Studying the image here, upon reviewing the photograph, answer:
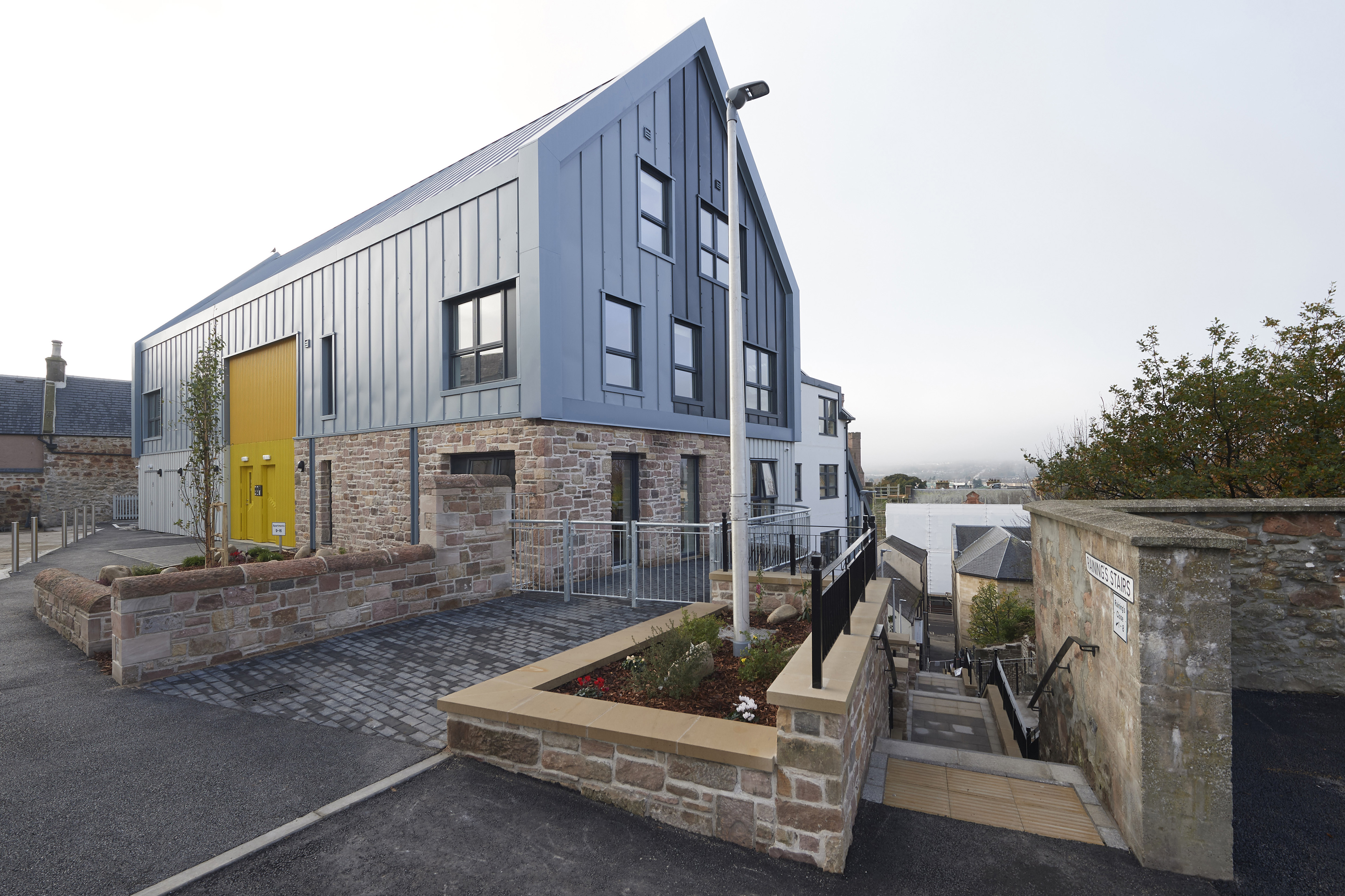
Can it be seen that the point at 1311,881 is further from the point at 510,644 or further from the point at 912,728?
the point at 510,644

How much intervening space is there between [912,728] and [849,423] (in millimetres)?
19896

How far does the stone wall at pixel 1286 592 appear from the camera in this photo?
532 centimetres

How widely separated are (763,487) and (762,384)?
10.2 ft

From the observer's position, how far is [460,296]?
11.9 m

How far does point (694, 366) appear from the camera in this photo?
14.6m

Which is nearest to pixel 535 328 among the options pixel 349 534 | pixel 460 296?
pixel 460 296

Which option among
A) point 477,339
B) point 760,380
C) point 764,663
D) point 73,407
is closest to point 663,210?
point 477,339

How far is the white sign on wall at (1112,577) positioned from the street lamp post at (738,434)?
2564 millimetres

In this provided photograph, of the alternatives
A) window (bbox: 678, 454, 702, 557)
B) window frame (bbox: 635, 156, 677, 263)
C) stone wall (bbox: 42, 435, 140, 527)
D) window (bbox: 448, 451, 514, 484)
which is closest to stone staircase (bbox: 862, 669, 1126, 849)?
window (bbox: 448, 451, 514, 484)

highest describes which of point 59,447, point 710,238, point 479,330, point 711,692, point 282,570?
point 710,238

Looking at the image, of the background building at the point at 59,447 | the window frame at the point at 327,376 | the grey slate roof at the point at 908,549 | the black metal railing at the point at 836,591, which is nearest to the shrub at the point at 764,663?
the black metal railing at the point at 836,591

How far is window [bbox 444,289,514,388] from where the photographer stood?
37.4ft

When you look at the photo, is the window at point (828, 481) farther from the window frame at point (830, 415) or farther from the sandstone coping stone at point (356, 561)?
the sandstone coping stone at point (356, 561)

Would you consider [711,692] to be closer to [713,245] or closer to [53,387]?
[713,245]
